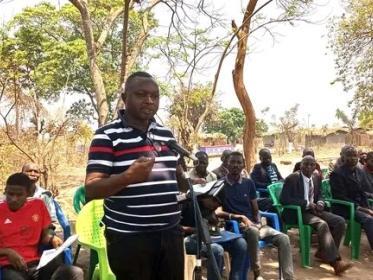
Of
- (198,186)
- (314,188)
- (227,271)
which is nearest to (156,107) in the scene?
(198,186)

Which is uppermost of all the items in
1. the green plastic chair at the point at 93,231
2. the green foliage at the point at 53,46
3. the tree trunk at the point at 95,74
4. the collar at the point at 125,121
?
the green foliage at the point at 53,46

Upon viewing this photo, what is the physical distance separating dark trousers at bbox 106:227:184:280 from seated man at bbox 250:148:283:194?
4.52m

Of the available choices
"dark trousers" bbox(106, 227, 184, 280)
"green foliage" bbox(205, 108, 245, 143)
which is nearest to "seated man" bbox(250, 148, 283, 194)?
"dark trousers" bbox(106, 227, 184, 280)

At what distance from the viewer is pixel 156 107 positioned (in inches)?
77.3

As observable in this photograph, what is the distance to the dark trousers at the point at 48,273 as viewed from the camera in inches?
115

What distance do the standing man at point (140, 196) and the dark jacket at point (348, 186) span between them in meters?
4.16

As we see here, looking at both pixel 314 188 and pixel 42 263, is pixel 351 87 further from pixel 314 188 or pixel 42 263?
pixel 42 263

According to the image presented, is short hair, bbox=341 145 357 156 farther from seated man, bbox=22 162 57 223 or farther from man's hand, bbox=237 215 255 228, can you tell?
seated man, bbox=22 162 57 223

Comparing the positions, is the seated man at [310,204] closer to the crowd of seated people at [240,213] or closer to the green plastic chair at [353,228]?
the crowd of seated people at [240,213]

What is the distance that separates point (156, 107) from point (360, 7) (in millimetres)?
12100

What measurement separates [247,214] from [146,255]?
269 centimetres

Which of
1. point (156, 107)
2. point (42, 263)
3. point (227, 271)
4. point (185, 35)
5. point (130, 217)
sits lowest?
point (227, 271)

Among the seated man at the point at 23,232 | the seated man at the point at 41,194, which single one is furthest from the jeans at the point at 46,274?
the seated man at the point at 41,194

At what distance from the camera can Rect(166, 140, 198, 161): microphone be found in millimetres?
1856
